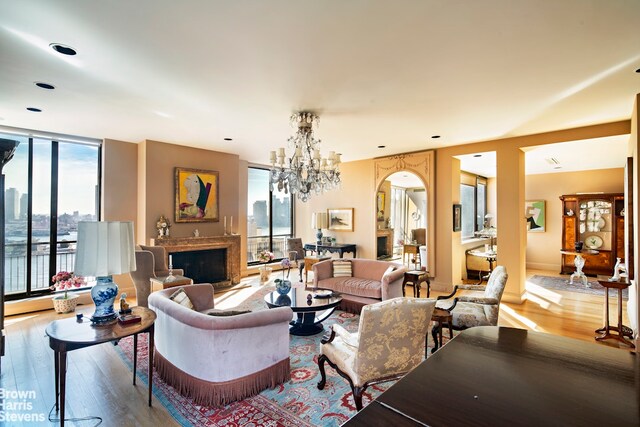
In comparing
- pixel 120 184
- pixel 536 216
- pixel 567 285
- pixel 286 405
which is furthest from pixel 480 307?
pixel 536 216

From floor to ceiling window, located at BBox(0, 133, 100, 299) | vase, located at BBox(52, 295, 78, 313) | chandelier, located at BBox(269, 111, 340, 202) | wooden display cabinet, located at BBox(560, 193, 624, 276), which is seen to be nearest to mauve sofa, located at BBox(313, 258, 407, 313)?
chandelier, located at BBox(269, 111, 340, 202)

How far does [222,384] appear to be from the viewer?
2.45m

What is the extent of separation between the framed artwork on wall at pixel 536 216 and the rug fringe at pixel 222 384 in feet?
30.2

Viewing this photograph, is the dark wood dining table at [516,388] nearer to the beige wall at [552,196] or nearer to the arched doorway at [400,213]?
the arched doorway at [400,213]

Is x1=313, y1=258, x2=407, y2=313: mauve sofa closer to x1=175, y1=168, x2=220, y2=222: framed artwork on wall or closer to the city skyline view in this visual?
x1=175, y1=168, x2=220, y2=222: framed artwork on wall

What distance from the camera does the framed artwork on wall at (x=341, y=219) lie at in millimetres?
7797

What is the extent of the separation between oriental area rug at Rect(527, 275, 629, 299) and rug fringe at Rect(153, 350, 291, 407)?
658 centimetres

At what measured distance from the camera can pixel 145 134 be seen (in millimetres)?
5273

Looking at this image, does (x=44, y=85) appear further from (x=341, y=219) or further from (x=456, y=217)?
(x=456, y=217)

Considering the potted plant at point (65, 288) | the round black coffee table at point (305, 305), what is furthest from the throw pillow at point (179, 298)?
the potted plant at point (65, 288)

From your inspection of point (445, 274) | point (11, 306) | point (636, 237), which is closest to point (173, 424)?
point (11, 306)

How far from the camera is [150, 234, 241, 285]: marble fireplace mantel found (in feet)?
18.8

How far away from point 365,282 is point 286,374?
2.44 metres

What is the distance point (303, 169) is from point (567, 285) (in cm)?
678
